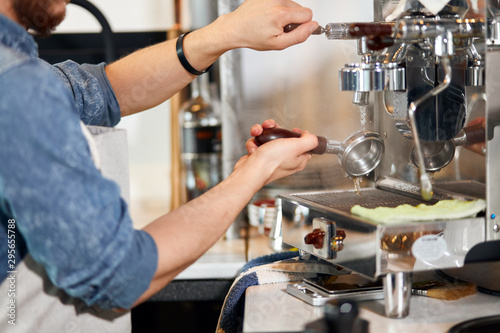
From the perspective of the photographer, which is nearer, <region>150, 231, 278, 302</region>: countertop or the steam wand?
the steam wand

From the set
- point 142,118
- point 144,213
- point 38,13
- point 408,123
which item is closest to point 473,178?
point 408,123

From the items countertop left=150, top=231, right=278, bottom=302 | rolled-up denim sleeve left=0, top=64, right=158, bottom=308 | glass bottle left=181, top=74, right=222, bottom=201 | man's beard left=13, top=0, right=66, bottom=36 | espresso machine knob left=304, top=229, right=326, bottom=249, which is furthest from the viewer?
glass bottle left=181, top=74, right=222, bottom=201

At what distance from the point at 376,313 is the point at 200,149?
0.90 meters

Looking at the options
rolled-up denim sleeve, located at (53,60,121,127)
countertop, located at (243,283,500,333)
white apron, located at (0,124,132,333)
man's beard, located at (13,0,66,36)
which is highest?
man's beard, located at (13,0,66,36)

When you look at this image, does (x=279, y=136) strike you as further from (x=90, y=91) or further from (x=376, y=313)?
(x=90, y=91)

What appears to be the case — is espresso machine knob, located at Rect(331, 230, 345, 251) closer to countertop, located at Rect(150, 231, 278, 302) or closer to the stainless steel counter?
the stainless steel counter

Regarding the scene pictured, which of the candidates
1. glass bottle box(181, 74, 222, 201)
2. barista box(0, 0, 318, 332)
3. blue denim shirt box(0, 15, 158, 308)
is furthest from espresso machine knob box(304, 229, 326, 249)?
glass bottle box(181, 74, 222, 201)

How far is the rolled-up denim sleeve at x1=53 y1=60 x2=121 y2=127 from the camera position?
3.85 feet

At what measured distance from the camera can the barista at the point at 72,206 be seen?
2.39 ft

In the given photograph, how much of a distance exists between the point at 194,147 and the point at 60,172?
1.01 meters

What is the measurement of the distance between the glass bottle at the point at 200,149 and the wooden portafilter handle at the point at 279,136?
730 mm

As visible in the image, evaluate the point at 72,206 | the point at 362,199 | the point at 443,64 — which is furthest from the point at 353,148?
the point at 72,206

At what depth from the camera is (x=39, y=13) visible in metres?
0.88

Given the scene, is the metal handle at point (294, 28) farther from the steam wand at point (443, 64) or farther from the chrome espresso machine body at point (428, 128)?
the steam wand at point (443, 64)
